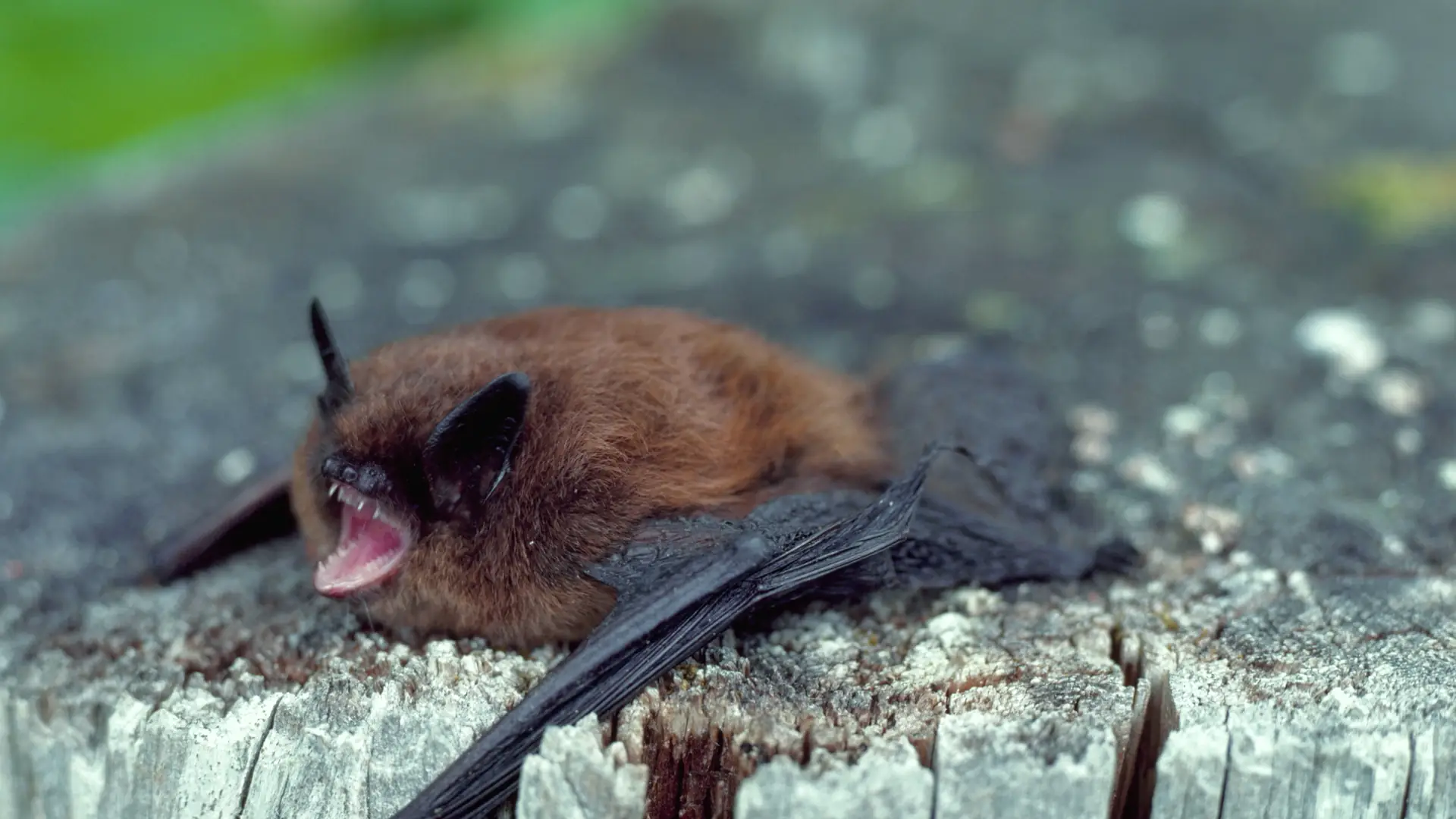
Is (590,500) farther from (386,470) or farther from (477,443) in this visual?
(386,470)

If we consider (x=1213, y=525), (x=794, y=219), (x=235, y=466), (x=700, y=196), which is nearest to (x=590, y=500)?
(x=235, y=466)

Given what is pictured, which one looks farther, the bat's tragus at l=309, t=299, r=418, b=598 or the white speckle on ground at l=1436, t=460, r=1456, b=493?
the white speckle on ground at l=1436, t=460, r=1456, b=493

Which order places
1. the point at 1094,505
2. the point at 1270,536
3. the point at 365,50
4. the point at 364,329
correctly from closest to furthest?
the point at 1270,536 → the point at 1094,505 → the point at 364,329 → the point at 365,50

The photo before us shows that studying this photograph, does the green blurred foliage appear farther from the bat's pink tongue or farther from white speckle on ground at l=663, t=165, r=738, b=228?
the bat's pink tongue

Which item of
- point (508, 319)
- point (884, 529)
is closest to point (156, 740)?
point (508, 319)

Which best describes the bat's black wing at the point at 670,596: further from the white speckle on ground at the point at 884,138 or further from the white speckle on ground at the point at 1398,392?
the white speckle on ground at the point at 884,138

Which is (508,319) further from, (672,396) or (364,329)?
(364,329)

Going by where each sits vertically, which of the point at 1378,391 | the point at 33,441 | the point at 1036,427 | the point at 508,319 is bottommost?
the point at 33,441

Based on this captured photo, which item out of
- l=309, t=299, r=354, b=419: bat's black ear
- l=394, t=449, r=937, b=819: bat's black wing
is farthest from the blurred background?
l=394, t=449, r=937, b=819: bat's black wing
